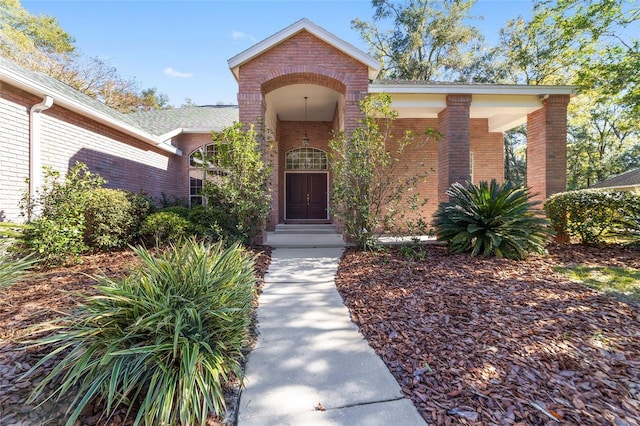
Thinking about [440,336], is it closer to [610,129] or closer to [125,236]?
[125,236]

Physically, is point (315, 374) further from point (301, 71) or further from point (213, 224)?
point (301, 71)

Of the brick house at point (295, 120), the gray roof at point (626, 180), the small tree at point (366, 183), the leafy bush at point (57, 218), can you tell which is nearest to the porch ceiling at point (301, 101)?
the brick house at point (295, 120)

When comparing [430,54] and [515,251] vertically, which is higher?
[430,54]

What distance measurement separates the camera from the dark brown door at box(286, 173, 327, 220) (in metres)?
12.4

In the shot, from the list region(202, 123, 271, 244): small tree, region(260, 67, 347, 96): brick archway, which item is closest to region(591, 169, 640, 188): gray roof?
region(260, 67, 347, 96): brick archway

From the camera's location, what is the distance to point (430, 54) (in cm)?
1959

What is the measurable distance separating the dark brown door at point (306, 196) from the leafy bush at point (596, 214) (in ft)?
25.4

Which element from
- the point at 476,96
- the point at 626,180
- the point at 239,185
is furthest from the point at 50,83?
the point at 626,180

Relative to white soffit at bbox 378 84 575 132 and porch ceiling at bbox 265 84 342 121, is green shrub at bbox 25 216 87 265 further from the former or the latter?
white soffit at bbox 378 84 575 132

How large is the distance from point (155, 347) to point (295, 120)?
1111 centimetres

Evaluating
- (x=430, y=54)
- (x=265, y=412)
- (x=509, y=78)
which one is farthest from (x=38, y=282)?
(x=509, y=78)

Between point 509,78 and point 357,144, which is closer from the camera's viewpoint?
point 357,144

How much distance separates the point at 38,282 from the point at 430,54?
22305mm

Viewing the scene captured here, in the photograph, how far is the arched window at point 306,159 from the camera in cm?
1230
